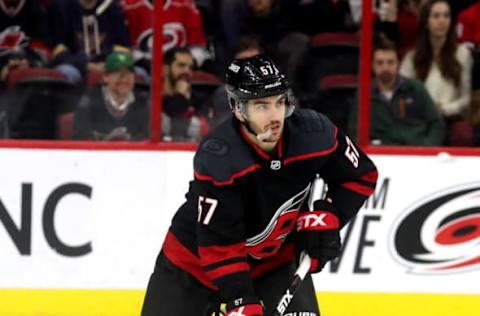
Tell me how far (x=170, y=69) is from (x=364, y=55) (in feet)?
2.77

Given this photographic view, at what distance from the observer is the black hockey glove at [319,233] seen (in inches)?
146

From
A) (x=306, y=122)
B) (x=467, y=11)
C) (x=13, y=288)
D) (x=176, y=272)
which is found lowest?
(x=13, y=288)

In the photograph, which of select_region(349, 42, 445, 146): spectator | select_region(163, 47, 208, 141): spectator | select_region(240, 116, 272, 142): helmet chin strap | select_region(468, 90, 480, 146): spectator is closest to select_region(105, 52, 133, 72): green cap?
select_region(163, 47, 208, 141): spectator

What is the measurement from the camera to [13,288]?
5617 millimetres

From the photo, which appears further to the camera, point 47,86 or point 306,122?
point 47,86

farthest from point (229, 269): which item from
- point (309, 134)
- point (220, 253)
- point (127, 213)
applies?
point (127, 213)

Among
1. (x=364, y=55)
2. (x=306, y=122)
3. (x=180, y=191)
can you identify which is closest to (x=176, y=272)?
(x=306, y=122)

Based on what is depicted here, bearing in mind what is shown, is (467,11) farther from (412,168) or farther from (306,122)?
(306,122)

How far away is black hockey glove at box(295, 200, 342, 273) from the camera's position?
3713mm

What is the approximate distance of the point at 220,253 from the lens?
3.61m

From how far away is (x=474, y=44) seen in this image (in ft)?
18.3

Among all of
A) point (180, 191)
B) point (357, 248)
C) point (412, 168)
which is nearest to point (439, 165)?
point (412, 168)

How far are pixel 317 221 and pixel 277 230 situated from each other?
0.42ft

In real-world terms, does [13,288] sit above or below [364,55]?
below
